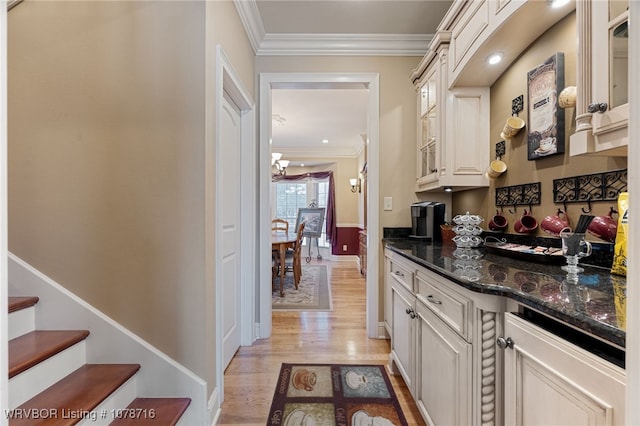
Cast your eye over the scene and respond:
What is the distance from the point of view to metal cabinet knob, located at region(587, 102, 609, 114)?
3.17ft

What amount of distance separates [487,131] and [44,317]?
115 inches

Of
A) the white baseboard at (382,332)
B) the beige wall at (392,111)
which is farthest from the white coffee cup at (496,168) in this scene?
the white baseboard at (382,332)

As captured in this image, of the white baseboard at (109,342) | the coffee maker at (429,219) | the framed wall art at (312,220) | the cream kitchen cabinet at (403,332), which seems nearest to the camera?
the white baseboard at (109,342)

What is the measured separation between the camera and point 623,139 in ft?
3.03

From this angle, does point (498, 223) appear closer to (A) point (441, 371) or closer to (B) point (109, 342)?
(A) point (441, 371)

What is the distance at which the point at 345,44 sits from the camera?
2658 millimetres

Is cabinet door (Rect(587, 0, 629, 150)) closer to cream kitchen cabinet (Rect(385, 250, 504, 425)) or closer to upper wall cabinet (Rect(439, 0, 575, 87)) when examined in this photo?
upper wall cabinet (Rect(439, 0, 575, 87))

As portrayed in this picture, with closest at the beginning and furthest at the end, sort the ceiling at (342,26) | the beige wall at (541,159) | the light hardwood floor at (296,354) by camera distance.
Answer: the beige wall at (541,159) → the light hardwood floor at (296,354) → the ceiling at (342,26)

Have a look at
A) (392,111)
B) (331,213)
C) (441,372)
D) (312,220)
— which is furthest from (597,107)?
(312,220)

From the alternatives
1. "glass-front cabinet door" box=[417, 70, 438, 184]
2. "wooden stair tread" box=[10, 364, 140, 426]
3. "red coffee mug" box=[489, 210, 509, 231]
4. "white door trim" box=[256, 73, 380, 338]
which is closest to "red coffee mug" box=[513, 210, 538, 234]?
"red coffee mug" box=[489, 210, 509, 231]

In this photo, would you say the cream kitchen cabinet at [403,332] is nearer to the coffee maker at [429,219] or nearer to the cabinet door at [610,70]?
the coffee maker at [429,219]

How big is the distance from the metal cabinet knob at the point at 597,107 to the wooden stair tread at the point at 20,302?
253 cm

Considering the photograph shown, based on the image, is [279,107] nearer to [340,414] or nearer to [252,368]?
[252,368]

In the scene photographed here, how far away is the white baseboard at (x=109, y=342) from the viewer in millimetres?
1523
